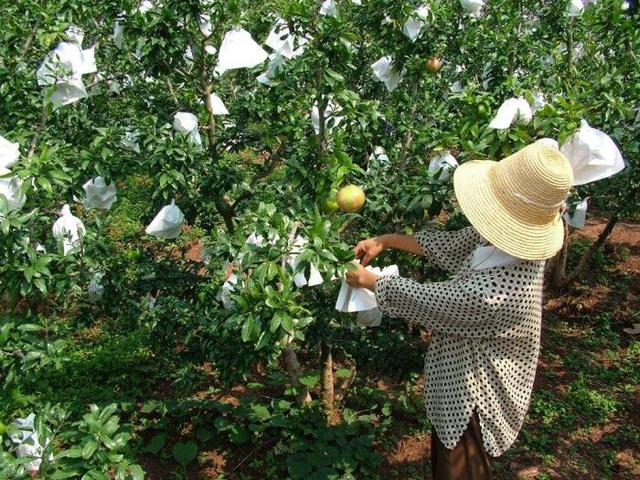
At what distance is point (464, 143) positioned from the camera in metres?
2.16

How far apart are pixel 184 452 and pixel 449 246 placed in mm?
1728

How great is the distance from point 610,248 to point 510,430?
3.69m

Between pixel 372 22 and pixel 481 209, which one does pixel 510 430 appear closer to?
pixel 481 209

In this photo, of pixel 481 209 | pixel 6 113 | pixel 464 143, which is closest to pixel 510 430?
pixel 481 209

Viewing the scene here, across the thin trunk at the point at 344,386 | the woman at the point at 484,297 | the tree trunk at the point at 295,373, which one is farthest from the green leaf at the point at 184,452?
the woman at the point at 484,297

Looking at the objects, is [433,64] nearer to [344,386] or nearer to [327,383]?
[327,383]

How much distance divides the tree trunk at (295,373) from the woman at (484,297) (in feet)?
3.56

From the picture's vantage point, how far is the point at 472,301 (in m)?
1.81

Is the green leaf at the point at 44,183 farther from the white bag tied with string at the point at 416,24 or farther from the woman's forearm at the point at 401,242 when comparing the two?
the white bag tied with string at the point at 416,24

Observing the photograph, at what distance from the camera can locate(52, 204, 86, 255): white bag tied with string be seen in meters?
2.26

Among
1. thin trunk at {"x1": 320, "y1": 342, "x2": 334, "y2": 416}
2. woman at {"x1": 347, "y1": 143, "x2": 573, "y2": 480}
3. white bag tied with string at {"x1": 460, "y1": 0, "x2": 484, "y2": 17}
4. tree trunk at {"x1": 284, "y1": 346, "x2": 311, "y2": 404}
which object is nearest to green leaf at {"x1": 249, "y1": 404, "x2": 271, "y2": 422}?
tree trunk at {"x1": 284, "y1": 346, "x2": 311, "y2": 404}

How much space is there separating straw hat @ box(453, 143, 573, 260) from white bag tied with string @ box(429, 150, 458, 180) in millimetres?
399

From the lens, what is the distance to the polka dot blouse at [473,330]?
1.83 m

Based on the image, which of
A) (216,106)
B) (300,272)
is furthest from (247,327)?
(216,106)
